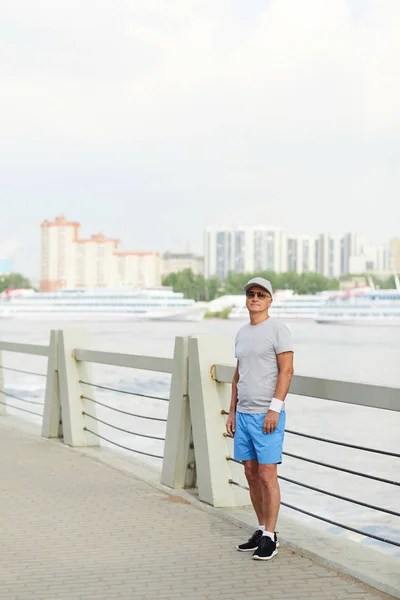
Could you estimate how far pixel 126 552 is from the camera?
16.8ft

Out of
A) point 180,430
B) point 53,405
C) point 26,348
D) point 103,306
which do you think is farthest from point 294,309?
point 180,430

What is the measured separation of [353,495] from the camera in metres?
14.9

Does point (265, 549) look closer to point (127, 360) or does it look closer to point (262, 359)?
point (262, 359)

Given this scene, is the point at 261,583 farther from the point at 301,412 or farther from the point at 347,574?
the point at 301,412

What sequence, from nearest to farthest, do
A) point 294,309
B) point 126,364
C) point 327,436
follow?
point 126,364 < point 327,436 < point 294,309

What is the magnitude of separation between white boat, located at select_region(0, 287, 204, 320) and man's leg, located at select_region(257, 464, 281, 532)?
13356cm

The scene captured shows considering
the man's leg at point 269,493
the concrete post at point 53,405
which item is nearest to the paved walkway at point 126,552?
the man's leg at point 269,493

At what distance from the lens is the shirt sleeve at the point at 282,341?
493 cm

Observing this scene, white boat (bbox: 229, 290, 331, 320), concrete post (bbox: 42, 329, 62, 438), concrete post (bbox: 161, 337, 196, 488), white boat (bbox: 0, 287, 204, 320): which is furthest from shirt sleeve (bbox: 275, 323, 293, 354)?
white boat (bbox: 229, 290, 331, 320)

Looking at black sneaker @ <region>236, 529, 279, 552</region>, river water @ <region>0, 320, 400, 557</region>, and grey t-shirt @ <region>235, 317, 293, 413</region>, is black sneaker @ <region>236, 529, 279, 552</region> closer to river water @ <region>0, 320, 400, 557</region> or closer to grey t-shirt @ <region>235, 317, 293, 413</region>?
grey t-shirt @ <region>235, 317, 293, 413</region>

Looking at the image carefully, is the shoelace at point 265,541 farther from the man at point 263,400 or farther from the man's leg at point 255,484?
the man's leg at point 255,484

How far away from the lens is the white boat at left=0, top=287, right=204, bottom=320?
14000 centimetres

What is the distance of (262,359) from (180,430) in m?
1.89

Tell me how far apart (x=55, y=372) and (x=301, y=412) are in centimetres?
2008
